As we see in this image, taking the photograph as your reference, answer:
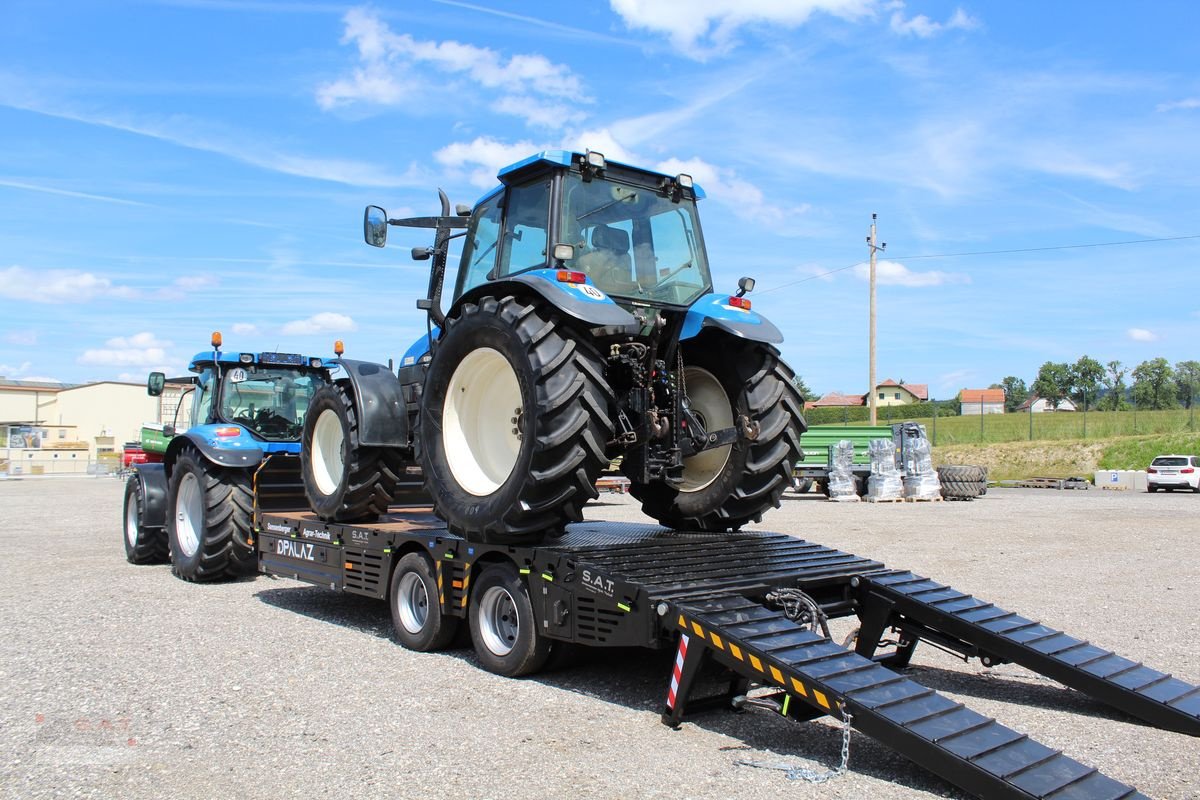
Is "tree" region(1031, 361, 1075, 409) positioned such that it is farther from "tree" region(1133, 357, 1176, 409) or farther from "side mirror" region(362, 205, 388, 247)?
"side mirror" region(362, 205, 388, 247)

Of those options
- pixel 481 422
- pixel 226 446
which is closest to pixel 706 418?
pixel 481 422

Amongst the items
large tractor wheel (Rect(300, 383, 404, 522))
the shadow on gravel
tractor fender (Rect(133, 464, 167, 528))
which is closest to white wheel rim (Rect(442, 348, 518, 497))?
the shadow on gravel

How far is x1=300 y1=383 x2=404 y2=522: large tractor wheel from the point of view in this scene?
7.60m

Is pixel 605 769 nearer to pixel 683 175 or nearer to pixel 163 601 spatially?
pixel 683 175

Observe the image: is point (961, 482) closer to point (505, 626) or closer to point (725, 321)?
point (725, 321)

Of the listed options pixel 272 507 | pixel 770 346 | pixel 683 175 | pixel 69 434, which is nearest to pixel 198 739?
pixel 770 346

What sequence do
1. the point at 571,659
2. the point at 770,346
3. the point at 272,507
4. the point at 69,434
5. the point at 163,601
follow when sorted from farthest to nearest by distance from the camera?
the point at 69,434, the point at 272,507, the point at 163,601, the point at 770,346, the point at 571,659

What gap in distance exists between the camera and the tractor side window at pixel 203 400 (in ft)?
35.7

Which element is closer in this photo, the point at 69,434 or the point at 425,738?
the point at 425,738

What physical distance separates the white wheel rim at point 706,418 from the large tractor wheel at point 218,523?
5.06m

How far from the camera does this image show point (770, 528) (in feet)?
50.5

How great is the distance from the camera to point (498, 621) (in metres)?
6.17

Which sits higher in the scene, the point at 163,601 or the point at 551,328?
the point at 551,328

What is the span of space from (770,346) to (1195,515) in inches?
614
